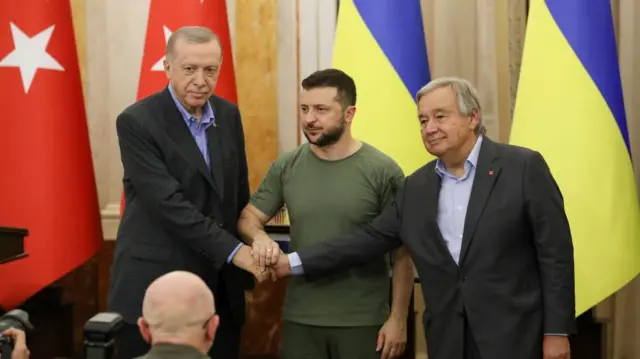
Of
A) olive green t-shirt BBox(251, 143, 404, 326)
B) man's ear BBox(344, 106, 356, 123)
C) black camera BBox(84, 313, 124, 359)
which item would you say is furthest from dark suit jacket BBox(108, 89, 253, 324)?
black camera BBox(84, 313, 124, 359)

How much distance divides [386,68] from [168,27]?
94 cm

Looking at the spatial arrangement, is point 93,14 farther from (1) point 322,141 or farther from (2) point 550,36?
(2) point 550,36

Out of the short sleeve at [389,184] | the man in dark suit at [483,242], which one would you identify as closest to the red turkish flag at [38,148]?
the short sleeve at [389,184]

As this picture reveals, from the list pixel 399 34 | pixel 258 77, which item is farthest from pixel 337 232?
pixel 258 77

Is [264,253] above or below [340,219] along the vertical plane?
below

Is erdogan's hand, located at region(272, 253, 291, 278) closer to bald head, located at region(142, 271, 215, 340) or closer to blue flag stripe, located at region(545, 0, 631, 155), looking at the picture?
bald head, located at region(142, 271, 215, 340)

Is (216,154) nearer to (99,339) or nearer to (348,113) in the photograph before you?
(348,113)

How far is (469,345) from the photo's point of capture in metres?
2.45

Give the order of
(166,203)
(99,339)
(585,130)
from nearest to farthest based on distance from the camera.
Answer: (99,339) < (166,203) < (585,130)

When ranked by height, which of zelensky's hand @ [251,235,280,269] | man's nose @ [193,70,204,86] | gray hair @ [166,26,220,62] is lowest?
zelensky's hand @ [251,235,280,269]

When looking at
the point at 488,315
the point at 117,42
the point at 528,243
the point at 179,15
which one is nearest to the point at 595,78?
the point at 528,243

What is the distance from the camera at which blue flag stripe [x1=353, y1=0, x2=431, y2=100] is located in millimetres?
3354

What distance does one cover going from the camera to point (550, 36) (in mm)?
3131

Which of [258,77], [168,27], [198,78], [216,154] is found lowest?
[216,154]
